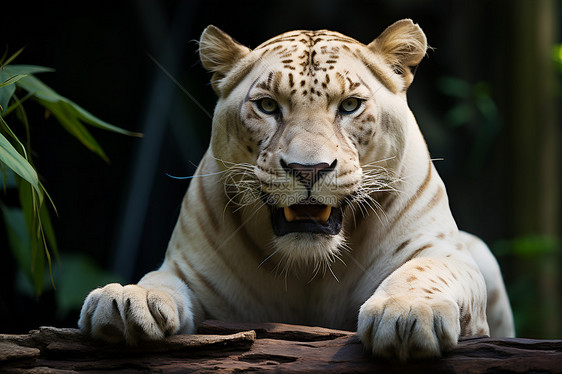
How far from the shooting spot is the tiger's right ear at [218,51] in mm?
2646

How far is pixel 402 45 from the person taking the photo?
2602 millimetres

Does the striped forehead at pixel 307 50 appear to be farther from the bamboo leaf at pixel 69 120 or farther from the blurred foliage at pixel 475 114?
the blurred foliage at pixel 475 114

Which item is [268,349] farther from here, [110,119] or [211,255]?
[110,119]

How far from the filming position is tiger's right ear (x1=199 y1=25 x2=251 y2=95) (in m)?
2.65

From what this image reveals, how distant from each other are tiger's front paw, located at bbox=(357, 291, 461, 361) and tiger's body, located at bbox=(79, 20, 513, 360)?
0.50 ft

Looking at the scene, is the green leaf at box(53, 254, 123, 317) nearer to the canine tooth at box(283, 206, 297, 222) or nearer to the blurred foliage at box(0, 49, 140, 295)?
the blurred foliage at box(0, 49, 140, 295)

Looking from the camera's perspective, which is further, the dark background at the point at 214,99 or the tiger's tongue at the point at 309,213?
the dark background at the point at 214,99

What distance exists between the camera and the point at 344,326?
2602 mm

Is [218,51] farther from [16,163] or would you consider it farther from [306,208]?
[16,163]

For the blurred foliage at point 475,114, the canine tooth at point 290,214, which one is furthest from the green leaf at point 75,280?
the blurred foliage at point 475,114

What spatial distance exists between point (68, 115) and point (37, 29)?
374cm

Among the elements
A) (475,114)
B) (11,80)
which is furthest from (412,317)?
(475,114)

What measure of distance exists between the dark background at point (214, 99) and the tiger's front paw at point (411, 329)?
436cm

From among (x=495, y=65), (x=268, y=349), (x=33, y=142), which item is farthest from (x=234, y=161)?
(x=495, y=65)
